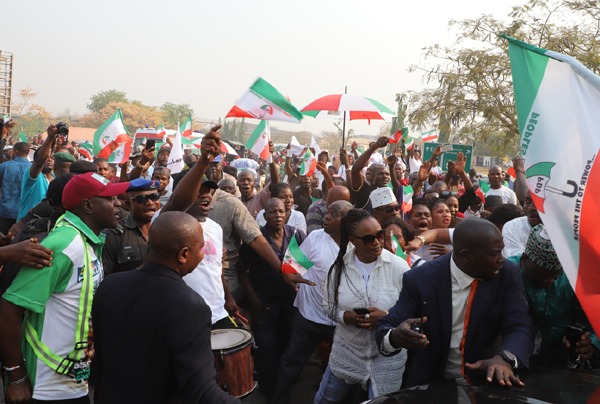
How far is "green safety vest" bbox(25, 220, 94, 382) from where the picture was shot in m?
3.21

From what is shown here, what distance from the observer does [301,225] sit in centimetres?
717

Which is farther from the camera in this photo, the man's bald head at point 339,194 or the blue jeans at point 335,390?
the man's bald head at point 339,194

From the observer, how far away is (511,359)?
9.70 ft

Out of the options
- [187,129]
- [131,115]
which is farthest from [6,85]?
[131,115]

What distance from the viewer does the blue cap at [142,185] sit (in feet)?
14.1

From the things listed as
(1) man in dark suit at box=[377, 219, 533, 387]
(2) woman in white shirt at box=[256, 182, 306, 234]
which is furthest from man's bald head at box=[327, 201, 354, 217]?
(2) woman in white shirt at box=[256, 182, 306, 234]

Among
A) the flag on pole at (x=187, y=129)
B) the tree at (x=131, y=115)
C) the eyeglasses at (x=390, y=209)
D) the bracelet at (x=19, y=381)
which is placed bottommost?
the tree at (x=131, y=115)

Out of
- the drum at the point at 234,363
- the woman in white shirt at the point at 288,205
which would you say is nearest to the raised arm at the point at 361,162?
the woman in white shirt at the point at 288,205

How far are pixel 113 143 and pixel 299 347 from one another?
651cm

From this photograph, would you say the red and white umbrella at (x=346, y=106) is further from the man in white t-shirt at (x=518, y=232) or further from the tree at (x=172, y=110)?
the tree at (x=172, y=110)

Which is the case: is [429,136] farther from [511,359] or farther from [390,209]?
[511,359]

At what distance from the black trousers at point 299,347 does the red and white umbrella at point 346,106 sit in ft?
18.7

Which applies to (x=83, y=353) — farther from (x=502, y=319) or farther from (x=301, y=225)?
(x=301, y=225)

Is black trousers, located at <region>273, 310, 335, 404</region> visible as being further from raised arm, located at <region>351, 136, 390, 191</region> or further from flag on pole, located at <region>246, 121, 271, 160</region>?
flag on pole, located at <region>246, 121, 271, 160</region>
